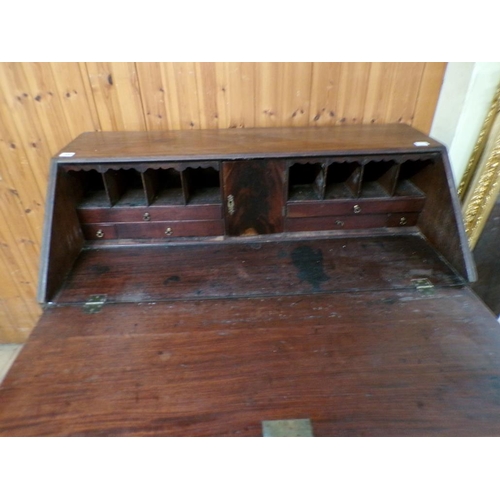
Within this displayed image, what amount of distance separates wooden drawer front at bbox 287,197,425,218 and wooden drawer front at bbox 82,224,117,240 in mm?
586

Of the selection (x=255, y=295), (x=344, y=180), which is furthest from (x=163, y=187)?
(x=344, y=180)

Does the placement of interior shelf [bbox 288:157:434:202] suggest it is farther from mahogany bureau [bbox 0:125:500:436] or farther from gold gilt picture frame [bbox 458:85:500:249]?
gold gilt picture frame [bbox 458:85:500:249]

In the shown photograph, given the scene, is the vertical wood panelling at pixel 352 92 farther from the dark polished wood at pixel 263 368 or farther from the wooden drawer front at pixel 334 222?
the dark polished wood at pixel 263 368

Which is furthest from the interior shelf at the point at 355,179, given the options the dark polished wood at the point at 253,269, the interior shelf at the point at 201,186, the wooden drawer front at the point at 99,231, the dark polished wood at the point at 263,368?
the wooden drawer front at the point at 99,231

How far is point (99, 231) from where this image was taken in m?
1.17

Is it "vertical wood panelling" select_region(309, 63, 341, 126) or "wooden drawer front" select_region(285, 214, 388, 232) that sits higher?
"vertical wood panelling" select_region(309, 63, 341, 126)

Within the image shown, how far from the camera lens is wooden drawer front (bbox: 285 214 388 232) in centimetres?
119

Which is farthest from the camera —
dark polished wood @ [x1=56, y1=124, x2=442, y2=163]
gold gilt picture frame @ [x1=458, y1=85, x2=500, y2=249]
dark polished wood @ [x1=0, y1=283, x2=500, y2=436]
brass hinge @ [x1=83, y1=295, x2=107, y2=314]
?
gold gilt picture frame @ [x1=458, y1=85, x2=500, y2=249]

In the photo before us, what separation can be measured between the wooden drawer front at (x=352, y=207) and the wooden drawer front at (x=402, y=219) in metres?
0.02

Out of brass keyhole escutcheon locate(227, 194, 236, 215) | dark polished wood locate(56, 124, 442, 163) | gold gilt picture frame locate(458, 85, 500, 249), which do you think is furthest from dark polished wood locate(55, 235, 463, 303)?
gold gilt picture frame locate(458, 85, 500, 249)

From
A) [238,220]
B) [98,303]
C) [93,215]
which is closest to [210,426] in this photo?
[98,303]

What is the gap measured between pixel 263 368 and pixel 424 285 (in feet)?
1.77

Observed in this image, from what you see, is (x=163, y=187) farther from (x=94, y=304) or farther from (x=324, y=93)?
(x=324, y=93)

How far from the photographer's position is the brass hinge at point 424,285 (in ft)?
3.26
